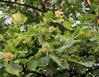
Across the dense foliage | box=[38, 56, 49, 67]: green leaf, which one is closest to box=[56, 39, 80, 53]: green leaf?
the dense foliage

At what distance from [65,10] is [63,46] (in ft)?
9.15

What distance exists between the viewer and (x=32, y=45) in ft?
9.52

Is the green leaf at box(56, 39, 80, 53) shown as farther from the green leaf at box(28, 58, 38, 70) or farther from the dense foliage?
the green leaf at box(28, 58, 38, 70)

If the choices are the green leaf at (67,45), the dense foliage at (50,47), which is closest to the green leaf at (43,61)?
the dense foliage at (50,47)

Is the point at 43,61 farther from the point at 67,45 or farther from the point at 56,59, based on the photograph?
the point at 67,45

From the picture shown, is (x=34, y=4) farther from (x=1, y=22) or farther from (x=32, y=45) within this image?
(x=32, y=45)

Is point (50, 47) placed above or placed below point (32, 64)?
above

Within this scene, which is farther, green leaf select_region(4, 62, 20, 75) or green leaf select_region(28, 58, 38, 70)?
green leaf select_region(28, 58, 38, 70)

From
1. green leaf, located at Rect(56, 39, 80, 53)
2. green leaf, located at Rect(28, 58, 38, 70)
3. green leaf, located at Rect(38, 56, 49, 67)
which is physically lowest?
green leaf, located at Rect(28, 58, 38, 70)

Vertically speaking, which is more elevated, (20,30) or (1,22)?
(20,30)

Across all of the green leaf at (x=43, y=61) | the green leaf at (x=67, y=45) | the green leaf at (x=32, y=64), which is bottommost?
the green leaf at (x=32, y=64)

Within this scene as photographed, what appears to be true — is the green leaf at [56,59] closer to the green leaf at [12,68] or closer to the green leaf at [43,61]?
the green leaf at [43,61]

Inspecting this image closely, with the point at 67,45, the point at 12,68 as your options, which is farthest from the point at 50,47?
the point at 12,68

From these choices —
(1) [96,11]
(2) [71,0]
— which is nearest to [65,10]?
(2) [71,0]
